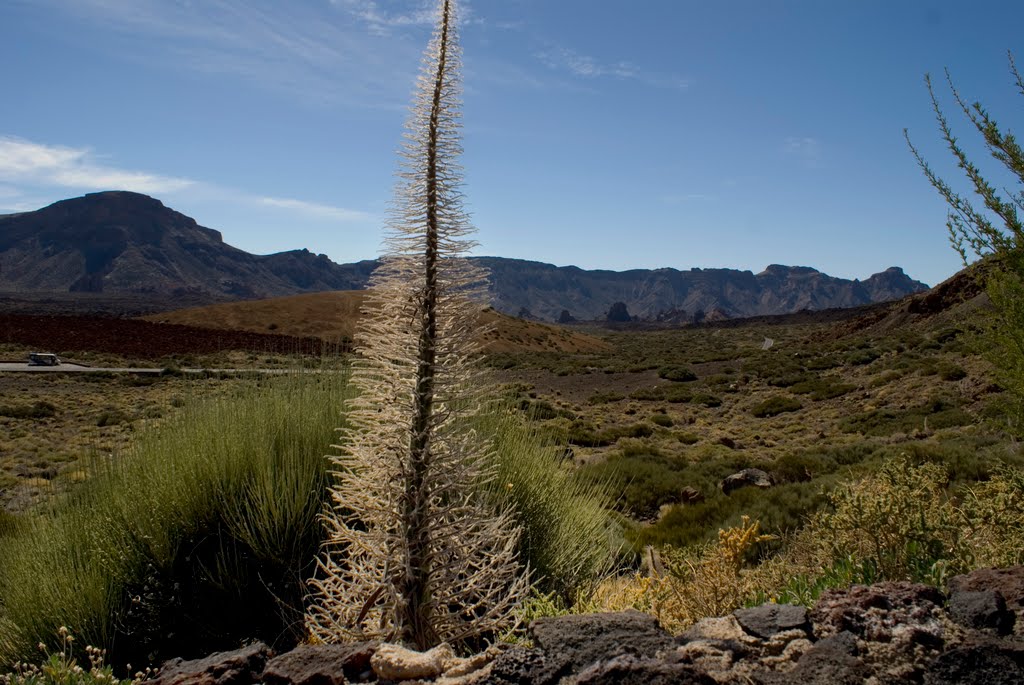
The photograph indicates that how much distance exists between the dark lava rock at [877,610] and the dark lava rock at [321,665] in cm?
163

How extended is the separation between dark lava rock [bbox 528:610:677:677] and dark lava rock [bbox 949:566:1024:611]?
1135 mm

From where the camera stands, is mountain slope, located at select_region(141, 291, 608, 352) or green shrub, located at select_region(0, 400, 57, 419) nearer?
green shrub, located at select_region(0, 400, 57, 419)

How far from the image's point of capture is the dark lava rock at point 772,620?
2.47 m

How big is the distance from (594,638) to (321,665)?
964 millimetres

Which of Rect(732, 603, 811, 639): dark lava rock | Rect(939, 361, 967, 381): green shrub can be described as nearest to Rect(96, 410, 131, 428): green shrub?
Rect(732, 603, 811, 639): dark lava rock

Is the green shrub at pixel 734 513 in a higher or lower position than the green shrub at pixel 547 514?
lower

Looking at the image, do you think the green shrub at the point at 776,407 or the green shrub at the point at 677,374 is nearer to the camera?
the green shrub at the point at 776,407

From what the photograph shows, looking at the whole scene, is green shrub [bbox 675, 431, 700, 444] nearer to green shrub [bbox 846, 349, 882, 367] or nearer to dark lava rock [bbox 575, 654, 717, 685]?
green shrub [bbox 846, 349, 882, 367]

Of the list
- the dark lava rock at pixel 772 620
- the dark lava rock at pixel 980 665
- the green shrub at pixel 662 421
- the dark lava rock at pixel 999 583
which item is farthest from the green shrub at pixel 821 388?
the dark lava rock at pixel 980 665

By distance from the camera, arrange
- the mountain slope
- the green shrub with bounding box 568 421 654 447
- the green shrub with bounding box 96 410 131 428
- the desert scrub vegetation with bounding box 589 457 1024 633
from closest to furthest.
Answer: the desert scrub vegetation with bounding box 589 457 1024 633, the green shrub with bounding box 96 410 131 428, the green shrub with bounding box 568 421 654 447, the mountain slope

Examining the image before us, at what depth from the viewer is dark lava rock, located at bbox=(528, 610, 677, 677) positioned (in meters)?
2.34

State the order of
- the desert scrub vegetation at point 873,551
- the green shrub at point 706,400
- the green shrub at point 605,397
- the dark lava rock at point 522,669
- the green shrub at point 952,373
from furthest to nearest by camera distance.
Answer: the green shrub at point 605,397, the green shrub at point 706,400, the green shrub at point 952,373, the desert scrub vegetation at point 873,551, the dark lava rock at point 522,669

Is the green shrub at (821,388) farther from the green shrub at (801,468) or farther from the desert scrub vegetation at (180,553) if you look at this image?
the desert scrub vegetation at (180,553)

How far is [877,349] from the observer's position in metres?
34.4
